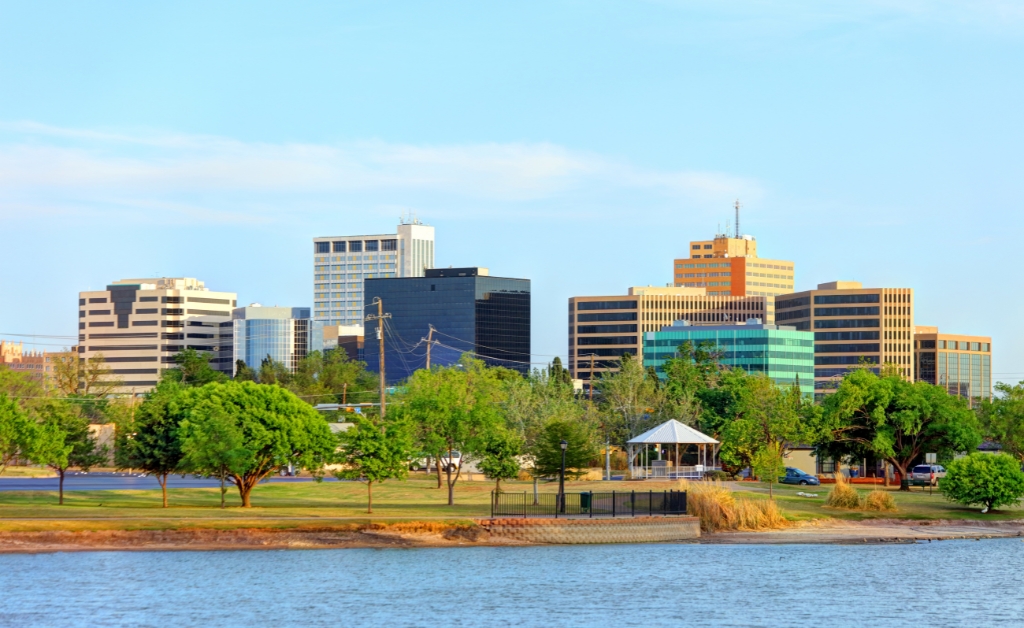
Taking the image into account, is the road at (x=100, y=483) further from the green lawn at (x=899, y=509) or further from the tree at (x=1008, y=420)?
the tree at (x=1008, y=420)

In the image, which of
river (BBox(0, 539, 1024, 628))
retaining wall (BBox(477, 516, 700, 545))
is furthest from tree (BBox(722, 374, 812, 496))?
river (BBox(0, 539, 1024, 628))

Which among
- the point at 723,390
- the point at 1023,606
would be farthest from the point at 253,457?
the point at 723,390

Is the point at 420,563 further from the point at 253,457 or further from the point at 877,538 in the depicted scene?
the point at 877,538

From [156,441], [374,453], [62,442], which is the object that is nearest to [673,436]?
[374,453]

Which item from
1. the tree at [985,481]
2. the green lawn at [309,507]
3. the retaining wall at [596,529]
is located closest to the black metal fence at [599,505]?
the retaining wall at [596,529]

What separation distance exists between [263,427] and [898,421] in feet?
149

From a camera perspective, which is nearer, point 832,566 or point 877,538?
point 832,566

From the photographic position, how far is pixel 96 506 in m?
69.5

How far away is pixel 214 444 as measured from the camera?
223 feet

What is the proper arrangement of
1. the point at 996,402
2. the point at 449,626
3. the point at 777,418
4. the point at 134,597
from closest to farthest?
the point at 449,626 < the point at 134,597 < the point at 777,418 < the point at 996,402

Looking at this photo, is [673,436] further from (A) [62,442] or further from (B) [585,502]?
(A) [62,442]

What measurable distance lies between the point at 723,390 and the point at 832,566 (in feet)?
165

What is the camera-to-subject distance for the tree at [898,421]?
9181cm

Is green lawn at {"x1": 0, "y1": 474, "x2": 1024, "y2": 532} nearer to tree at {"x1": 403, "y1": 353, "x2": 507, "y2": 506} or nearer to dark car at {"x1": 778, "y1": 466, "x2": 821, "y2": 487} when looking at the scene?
tree at {"x1": 403, "y1": 353, "x2": 507, "y2": 506}
